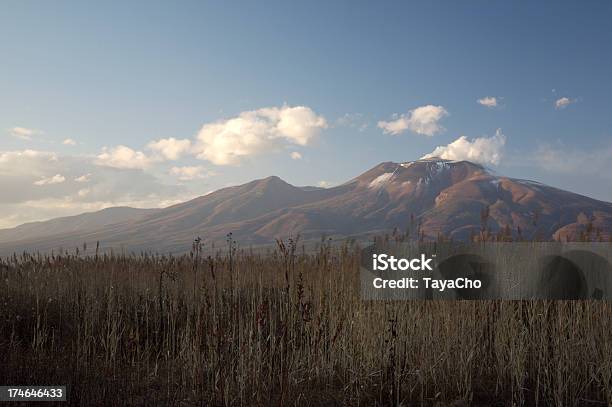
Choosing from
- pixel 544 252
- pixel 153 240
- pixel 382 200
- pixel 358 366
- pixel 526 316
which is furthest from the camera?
pixel 382 200

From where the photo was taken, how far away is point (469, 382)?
12.6 ft

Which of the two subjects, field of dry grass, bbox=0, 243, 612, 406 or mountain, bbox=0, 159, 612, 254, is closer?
field of dry grass, bbox=0, 243, 612, 406

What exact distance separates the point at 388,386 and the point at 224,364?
1562 mm

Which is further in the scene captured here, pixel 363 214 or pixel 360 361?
pixel 363 214

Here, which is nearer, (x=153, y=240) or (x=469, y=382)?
(x=469, y=382)

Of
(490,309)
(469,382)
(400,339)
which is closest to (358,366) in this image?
(400,339)

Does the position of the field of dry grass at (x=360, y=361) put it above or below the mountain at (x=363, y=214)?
below

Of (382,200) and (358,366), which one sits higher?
(382,200)

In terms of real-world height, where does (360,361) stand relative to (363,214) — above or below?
below

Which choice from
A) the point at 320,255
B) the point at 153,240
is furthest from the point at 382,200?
the point at 320,255

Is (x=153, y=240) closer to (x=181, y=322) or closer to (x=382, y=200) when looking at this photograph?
(x=382, y=200)

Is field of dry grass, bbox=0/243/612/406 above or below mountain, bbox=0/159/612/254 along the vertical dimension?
below

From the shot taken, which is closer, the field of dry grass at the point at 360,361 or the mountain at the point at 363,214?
the field of dry grass at the point at 360,361

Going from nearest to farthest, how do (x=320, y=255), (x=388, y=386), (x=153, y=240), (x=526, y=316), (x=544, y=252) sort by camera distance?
(x=388, y=386) → (x=526, y=316) → (x=544, y=252) → (x=320, y=255) → (x=153, y=240)
